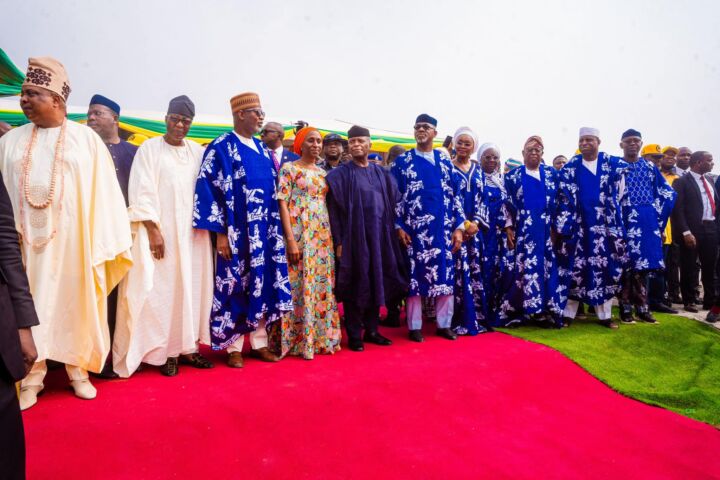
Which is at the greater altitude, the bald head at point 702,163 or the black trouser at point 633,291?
the bald head at point 702,163

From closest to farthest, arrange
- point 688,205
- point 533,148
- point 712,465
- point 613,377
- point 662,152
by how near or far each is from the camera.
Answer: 1. point 712,465
2. point 613,377
3. point 533,148
4. point 688,205
5. point 662,152

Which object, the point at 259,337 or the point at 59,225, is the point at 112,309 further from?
the point at 259,337

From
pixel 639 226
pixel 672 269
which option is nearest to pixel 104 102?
pixel 639 226

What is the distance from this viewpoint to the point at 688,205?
6387mm

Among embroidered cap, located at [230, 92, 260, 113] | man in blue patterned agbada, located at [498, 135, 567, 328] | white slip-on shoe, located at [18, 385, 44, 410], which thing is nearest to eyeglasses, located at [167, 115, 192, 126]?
embroidered cap, located at [230, 92, 260, 113]

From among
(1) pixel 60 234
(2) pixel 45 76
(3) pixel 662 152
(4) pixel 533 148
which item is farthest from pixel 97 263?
(3) pixel 662 152

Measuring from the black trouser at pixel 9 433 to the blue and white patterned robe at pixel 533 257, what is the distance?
456 centimetres

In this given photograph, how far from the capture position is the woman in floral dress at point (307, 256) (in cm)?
375

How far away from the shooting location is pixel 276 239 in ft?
12.0

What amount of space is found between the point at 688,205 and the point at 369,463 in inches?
251

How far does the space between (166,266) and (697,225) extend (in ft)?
22.0

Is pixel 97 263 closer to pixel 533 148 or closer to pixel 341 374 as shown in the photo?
pixel 341 374

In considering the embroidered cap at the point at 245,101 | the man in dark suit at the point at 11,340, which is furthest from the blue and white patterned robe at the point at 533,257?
the man in dark suit at the point at 11,340

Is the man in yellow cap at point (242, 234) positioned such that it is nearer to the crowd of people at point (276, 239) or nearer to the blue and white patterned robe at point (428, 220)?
the crowd of people at point (276, 239)
